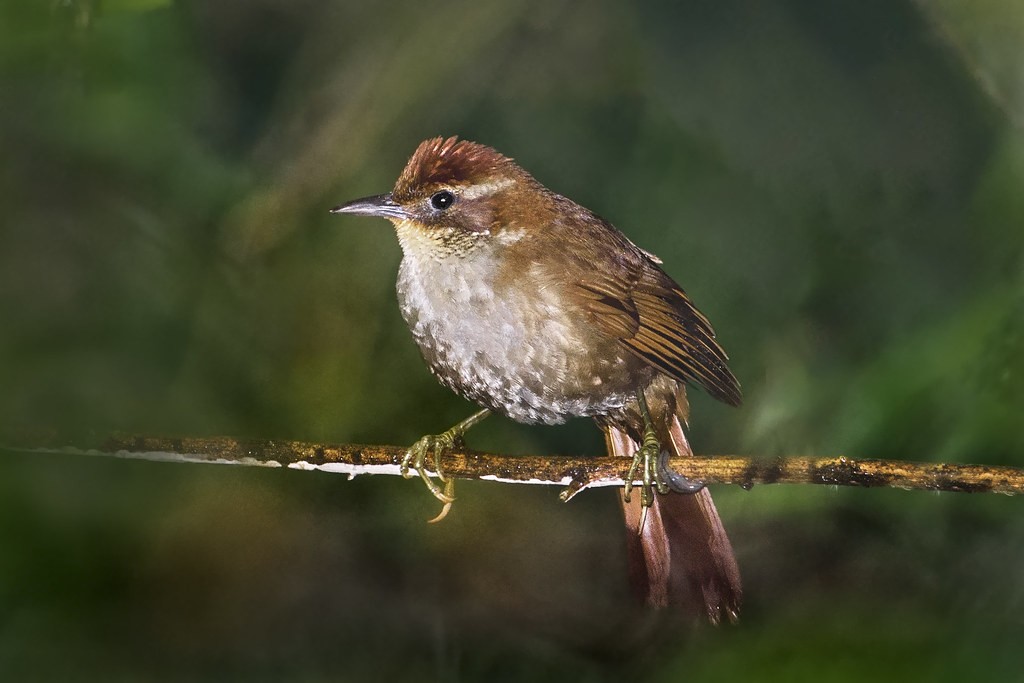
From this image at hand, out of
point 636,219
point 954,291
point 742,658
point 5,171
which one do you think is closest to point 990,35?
point 954,291

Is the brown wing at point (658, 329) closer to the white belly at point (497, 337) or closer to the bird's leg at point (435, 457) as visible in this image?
the white belly at point (497, 337)

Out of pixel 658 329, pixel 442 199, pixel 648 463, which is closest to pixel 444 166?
pixel 442 199

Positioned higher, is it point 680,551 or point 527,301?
point 527,301

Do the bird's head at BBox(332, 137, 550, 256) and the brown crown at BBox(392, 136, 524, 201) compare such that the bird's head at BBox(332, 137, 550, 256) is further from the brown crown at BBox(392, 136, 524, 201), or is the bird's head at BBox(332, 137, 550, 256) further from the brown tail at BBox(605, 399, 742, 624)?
the brown tail at BBox(605, 399, 742, 624)

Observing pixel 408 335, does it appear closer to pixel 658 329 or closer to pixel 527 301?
pixel 527 301

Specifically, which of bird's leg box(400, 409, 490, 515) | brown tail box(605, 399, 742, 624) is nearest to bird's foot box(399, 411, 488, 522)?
bird's leg box(400, 409, 490, 515)

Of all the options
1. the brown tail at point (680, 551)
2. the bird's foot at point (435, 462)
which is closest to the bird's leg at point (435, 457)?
the bird's foot at point (435, 462)
